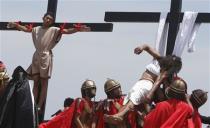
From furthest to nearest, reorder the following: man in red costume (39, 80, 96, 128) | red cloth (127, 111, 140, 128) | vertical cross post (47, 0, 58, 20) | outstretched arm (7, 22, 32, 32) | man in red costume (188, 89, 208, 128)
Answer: vertical cross post (47, 0, 58, 20), outstretched arm (7, 22, 32, 32), man in red costume (39, 80, 96, 128), red cloth (127, 111, 140, 128), man in red costume (188, 89, 208, 128)

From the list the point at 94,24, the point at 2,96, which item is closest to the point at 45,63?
the point at 94,24

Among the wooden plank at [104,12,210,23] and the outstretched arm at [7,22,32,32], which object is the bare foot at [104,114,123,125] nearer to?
the outstretched arm at [7,22,32,32]

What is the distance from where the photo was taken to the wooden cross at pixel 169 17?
36.1 ft

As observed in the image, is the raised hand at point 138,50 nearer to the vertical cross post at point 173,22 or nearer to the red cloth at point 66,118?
the red cloth at point 66,118

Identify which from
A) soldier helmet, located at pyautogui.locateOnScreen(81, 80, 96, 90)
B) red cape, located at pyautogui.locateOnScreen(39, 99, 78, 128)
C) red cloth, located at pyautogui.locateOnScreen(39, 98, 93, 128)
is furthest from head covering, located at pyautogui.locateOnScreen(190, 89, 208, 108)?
red cape, located at pyautogui.locateOnScreen(39, 99, 78, 128)

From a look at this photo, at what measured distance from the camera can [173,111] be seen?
7.53m

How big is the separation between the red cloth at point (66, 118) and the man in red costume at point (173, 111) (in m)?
2.06

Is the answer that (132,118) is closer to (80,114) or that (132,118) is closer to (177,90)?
(80,114)

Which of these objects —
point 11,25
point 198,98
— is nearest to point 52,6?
point 11,25

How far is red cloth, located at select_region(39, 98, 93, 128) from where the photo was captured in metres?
9.60

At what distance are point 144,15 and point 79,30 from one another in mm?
1160

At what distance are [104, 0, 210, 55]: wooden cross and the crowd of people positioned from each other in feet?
5.46

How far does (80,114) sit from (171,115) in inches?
89.1

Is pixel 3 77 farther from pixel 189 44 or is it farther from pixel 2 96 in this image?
pixel 189 44
